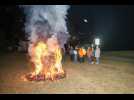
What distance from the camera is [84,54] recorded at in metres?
7.09

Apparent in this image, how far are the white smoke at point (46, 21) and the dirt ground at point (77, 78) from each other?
1.52ft

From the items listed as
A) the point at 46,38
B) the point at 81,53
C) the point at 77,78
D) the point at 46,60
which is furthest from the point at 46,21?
the point at 77,78

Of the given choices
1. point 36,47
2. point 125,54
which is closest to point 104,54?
point 125,54

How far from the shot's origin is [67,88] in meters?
6.84

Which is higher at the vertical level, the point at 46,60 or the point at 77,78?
the point at 46,60

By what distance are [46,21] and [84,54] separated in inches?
37.6

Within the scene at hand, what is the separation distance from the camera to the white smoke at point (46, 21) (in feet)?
22.5

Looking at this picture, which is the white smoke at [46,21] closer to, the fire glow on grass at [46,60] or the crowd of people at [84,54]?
the fire glow on grass at [46,60]

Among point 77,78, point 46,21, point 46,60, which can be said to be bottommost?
point 77,78

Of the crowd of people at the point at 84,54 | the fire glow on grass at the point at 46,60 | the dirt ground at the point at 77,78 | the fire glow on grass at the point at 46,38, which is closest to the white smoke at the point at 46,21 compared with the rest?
the fire glow on grass at the point at 46,38

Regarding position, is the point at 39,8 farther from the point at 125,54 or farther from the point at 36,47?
the point at 125,54

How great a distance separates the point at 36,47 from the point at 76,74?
0.92 m

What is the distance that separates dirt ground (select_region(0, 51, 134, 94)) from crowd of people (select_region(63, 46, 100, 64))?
86 millimetres

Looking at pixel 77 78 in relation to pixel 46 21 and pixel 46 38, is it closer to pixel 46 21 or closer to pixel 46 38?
pixel 46 38
